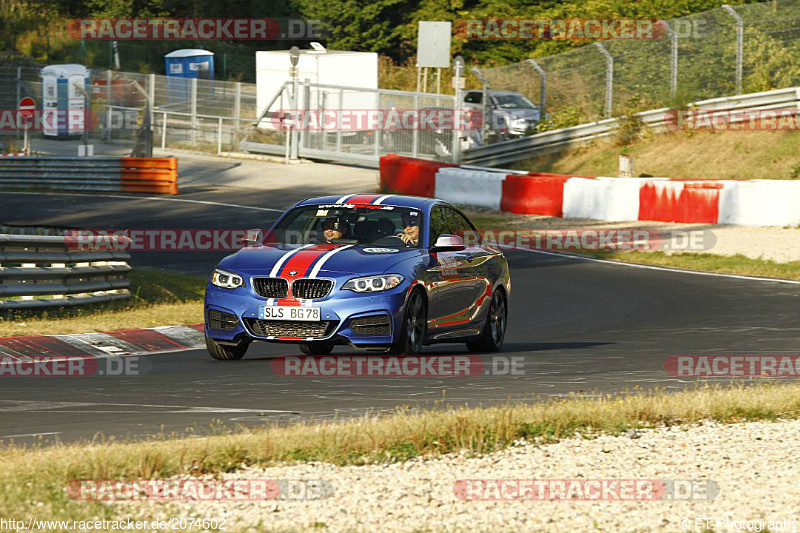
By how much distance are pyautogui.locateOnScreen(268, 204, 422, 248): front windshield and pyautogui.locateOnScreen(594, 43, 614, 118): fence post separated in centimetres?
2452

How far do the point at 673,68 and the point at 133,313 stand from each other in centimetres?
2262

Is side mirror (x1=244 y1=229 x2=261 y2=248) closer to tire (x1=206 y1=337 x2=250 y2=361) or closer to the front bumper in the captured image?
tire (x1=206 y1=337 x2=250 y2=361)

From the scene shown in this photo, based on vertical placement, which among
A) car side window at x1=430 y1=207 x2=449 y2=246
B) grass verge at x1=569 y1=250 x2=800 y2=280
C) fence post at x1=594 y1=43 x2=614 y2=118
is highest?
fence post at x1=594 y1=43 x2=614 y2=118

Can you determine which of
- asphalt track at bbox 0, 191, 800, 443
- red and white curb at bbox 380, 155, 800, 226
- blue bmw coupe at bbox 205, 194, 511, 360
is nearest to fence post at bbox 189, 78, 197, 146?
red and white curb at bbox 380, 155, 800, 226

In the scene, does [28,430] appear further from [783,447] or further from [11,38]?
[11,38]

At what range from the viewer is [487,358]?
1298 cm

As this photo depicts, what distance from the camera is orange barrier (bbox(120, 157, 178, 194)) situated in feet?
113

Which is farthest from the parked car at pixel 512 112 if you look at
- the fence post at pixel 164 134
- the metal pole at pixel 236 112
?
the fence post at pixel 164 134

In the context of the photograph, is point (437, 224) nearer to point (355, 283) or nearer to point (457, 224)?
point (457, 224)

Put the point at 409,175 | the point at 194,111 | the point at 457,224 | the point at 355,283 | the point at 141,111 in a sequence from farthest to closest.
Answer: the point at 194,111 < the point at 141,111 < the point at 409,175 < the point at 457,224 < the point at 355,283

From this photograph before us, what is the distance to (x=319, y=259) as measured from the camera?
11.6 metres

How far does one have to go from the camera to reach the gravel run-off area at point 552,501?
20.3 ft

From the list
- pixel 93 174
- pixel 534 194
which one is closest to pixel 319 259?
pixel 534 194

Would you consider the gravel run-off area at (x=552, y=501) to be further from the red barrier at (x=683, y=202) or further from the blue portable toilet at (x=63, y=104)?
the blue portable toilet at (x=63, y=104)
